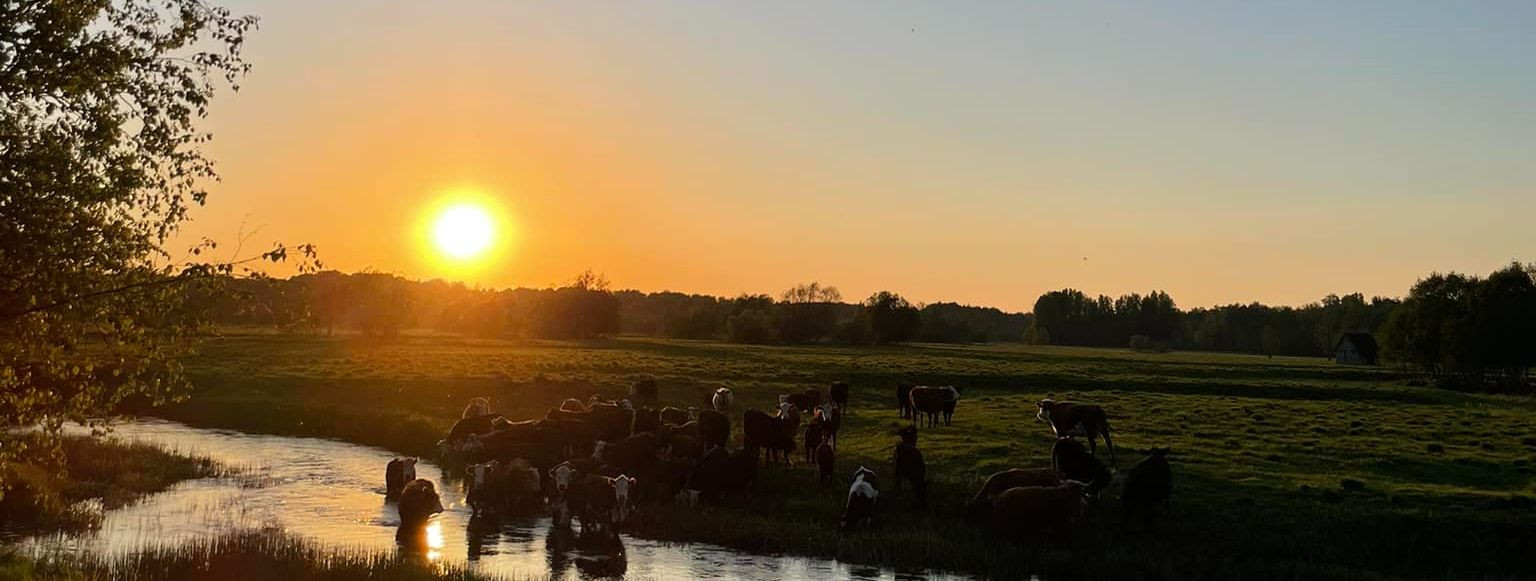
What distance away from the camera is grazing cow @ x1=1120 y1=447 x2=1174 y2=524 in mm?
20766

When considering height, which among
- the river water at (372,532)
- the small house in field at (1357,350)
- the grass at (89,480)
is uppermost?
→ the small house in field at (1357,350)

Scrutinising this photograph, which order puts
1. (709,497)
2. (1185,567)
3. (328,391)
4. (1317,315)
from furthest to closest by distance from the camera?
(1317,315) < (328,391) < (709,497) < (1185,567)

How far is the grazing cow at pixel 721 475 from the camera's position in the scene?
79.1ft

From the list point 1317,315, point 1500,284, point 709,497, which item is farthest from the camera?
point 1317,315

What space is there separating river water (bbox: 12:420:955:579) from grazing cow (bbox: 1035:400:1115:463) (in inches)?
455

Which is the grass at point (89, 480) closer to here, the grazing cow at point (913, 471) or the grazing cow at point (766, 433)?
the grazing cow at point (766, 433)

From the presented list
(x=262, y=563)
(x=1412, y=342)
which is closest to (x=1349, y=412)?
(x=262, y=563)

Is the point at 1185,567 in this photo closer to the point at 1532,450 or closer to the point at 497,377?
the point at 1532,450

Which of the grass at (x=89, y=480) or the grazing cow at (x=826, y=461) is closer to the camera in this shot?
the grass at (x=89, y=480)

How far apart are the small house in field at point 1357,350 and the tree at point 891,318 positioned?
5136cm

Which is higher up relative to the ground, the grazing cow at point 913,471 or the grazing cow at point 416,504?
the grazing cow at point 913,471

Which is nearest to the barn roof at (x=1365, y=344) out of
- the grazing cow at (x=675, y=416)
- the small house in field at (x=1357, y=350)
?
the small house in field at (x=1357, y=350)

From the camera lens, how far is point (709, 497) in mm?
23984

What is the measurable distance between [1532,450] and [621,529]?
25.4 metres
